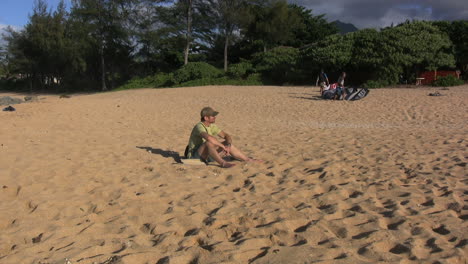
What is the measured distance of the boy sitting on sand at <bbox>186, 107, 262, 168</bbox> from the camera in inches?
220

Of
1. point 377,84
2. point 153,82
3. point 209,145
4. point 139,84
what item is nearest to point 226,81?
point 153,82

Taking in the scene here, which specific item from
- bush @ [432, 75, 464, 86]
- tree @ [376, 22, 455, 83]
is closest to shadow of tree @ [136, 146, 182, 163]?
tree @ [376, 22, 455, 83]

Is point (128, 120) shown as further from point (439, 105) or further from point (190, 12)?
point (190, 12)

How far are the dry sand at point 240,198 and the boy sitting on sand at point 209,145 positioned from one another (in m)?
0.25

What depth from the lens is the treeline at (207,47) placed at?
72.0ft

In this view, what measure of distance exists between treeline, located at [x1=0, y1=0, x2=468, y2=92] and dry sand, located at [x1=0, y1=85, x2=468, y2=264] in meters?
14.5

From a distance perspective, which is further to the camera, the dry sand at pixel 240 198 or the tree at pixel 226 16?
the tree at pixel 226 16

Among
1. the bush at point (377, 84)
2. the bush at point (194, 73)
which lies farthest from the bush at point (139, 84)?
the bush at point (377, 84)

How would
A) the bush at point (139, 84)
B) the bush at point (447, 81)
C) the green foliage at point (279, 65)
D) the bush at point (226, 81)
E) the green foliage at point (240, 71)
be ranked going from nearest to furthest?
the bush at point (447, 81) → the green foliage at point (279, 65) → the bush at point (226, 81) → the green foliage at point (240, 71) → the bush at point (139, 84)

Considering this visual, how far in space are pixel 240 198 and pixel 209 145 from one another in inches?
61.8

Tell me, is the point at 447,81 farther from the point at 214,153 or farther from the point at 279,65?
the point at 214,153

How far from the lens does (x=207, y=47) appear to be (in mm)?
38875

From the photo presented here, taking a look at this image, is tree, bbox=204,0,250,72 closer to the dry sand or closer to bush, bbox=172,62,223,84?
bush, bbox=172,62,223,84

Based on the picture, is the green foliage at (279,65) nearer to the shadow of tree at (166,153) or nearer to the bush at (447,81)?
the bush at (447,81)
